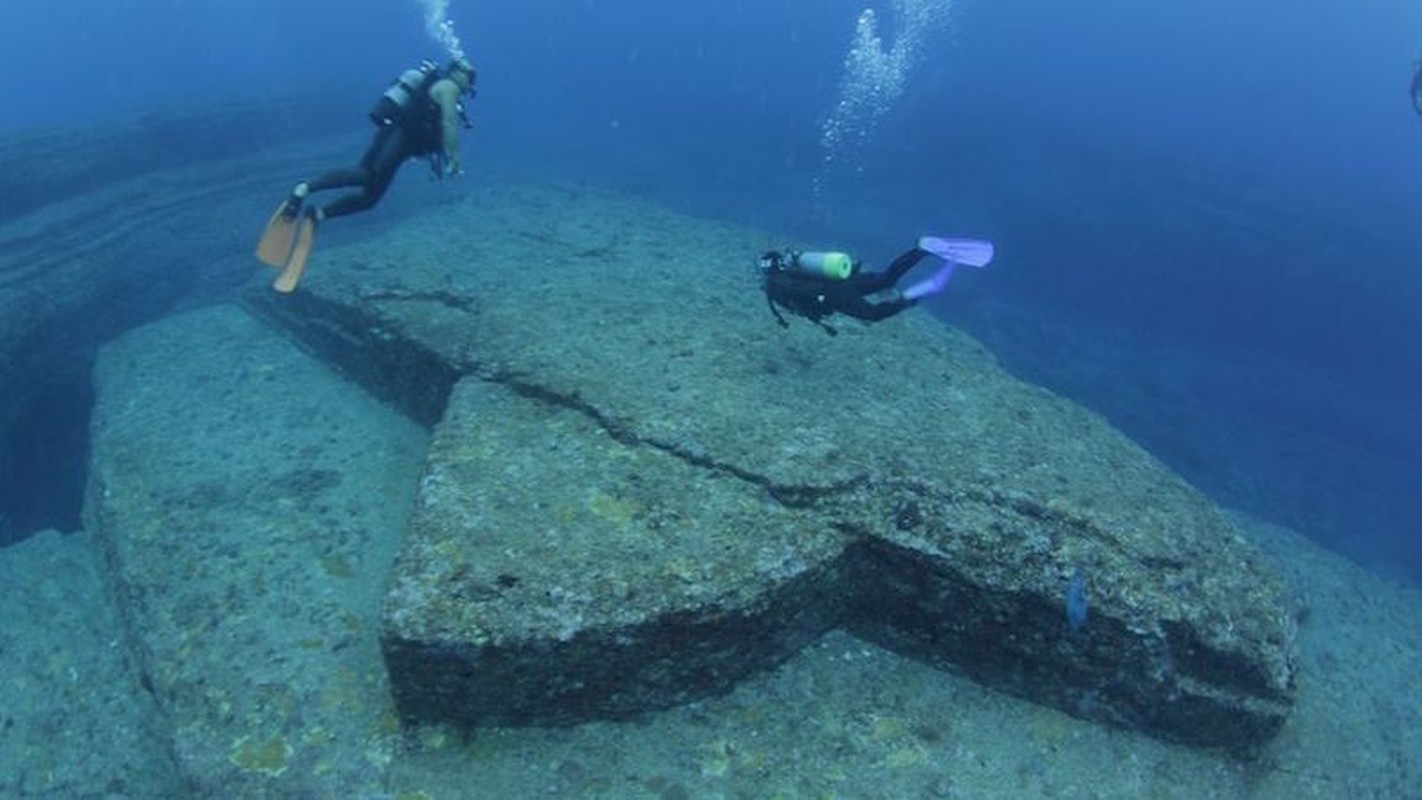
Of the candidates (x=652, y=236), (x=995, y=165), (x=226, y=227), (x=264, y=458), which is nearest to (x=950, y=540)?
(x=264, y=458)

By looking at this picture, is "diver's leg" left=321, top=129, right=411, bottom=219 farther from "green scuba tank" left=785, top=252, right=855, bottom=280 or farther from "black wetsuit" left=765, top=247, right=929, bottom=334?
"green scuba tank" left=785, top=252, right=855, bottom=280

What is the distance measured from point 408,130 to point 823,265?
343 centimetres

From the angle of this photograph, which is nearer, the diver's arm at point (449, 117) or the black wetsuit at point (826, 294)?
the black wetsuit at point (826, 294)

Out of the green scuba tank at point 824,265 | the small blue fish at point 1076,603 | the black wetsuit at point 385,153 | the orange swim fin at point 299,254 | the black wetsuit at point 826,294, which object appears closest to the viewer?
the small blue fish at point 1076,603

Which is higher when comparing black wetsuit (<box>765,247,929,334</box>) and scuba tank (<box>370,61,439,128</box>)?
scuba tank (<box>370,61,439,128</box>)

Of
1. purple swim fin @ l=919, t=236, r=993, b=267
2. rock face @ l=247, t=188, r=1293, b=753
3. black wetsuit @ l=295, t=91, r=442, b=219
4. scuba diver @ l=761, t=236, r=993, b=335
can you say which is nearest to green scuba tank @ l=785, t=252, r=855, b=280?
scuba diver @ l=761, t=236, r=993, b=335

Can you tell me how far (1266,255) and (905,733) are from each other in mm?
19928

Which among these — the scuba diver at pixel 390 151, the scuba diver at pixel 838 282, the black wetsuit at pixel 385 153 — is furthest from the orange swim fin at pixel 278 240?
the scuba diver at pixel 838 282

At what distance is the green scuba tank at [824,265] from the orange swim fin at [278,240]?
11.7 feet

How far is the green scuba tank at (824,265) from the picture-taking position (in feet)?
16.6

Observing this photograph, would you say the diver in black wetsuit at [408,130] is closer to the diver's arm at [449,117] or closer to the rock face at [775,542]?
the diver's arm at [449,117]

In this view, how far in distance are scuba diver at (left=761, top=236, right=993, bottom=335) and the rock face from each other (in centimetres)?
37

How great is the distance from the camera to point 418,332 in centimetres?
559

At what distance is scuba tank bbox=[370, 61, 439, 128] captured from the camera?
6305mm
